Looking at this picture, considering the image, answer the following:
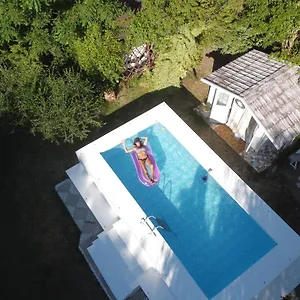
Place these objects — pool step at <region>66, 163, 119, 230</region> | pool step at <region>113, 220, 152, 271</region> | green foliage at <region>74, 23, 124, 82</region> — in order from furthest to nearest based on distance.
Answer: green foliage at <region>74, 23, 124, 82</region>, pool step at <region>66, 163, 119, 230</region>, pool step at <region>113, 220, 152, 271</region>

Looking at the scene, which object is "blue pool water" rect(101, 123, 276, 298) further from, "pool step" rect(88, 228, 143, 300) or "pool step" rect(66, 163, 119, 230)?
"pool step" rect(88, 228, 143, 300)

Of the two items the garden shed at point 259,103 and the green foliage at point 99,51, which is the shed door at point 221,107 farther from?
the green foliage at point 99,51

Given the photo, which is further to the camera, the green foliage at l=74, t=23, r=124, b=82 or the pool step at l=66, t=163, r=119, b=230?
the green foliage at l=74, t=23, r=124, b=82

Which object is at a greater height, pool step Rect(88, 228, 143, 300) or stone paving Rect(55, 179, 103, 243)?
stone paving Rect(55, 179, 103, 243)

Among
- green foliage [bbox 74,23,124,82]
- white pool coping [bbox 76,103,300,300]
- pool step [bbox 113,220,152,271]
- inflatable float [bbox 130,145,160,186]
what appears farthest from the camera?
green foliage [bbox 74,23,124,82]

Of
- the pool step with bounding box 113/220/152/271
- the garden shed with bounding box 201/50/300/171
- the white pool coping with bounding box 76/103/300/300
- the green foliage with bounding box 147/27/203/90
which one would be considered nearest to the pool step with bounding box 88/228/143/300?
the pool step with bounding box 113/220/152/271

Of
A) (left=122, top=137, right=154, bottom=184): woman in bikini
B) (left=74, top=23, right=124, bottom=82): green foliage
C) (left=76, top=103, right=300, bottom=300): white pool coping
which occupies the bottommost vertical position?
(left=76, top=103, right=300, bottom=300): white pool coping

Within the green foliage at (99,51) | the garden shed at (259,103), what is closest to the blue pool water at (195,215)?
the garden shed at (259,103)

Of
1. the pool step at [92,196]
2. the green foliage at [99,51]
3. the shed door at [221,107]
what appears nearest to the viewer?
the pool step at [92,196]
